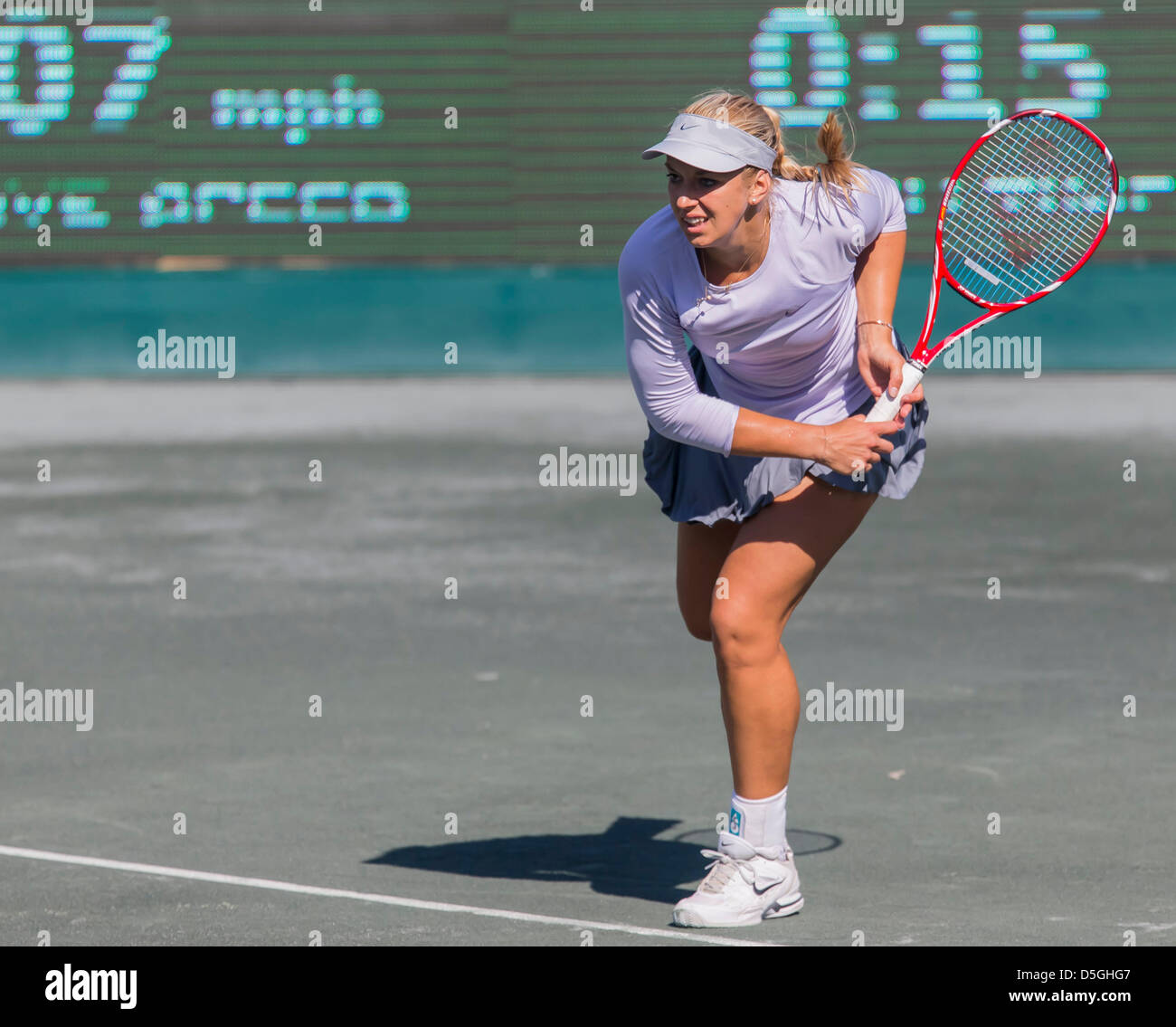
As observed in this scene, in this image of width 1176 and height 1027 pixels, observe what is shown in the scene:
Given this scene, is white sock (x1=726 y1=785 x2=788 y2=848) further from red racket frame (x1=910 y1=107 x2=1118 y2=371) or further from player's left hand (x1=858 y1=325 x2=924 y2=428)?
red racket frame (x1=910 y1=107 x2=1118 y2=371)

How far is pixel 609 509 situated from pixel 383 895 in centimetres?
615

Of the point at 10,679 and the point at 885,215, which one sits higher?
the point at 885,215

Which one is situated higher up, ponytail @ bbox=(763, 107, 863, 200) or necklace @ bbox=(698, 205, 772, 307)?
ponytail @ bbox=(763, 107, 863, 200)

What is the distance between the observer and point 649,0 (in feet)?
59.2

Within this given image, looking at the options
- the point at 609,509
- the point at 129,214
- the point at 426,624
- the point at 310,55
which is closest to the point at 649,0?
the point at 310,55

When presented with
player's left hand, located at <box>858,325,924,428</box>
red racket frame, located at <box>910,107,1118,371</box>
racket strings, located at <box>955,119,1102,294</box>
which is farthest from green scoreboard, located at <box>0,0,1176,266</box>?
player's left hand, located at <box>858,325,924,428</box>

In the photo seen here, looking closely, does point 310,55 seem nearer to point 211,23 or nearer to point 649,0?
point 211,23

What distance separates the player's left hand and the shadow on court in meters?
1.29

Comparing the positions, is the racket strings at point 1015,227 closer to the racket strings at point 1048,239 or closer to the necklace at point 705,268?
the racket strings at point 1048,239

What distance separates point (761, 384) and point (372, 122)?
1396 centimetres

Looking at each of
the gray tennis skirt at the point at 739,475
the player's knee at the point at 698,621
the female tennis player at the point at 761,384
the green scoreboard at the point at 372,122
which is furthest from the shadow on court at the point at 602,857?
the green scoreboard at the point at 372,122

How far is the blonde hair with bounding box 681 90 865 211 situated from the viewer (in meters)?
4.51

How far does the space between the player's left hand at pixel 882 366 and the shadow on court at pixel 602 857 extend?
129cm

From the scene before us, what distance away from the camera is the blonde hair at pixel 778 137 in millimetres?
4512
